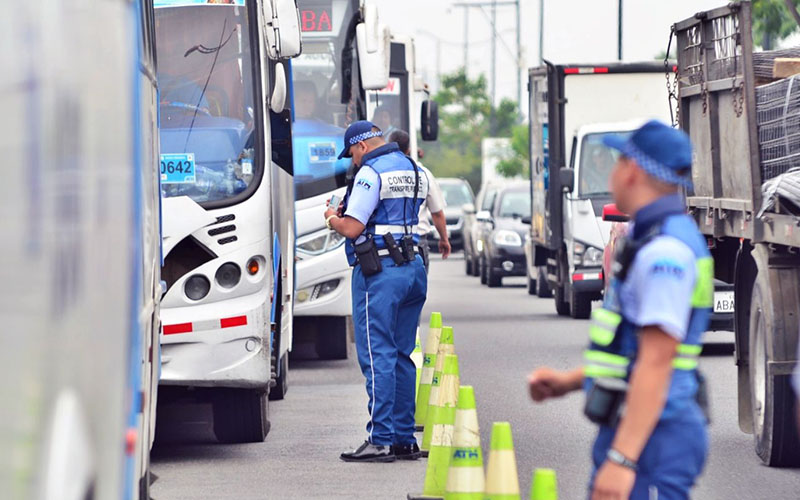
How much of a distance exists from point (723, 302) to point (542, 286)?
34.9 feet

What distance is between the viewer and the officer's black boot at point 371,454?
946 cm

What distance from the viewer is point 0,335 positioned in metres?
2.82

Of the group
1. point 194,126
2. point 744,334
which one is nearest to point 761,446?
point 744,334

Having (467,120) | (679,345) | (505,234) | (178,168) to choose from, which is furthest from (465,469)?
(467,120)

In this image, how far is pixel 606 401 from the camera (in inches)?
175

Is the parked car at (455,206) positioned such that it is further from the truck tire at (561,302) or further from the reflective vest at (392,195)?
the reflective vest at (392,195)

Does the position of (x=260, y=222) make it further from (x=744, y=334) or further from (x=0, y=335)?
(x=0, y=335)

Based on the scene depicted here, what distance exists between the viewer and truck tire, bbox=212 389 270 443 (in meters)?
10.2

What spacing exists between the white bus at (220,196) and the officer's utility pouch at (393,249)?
85 centimetres

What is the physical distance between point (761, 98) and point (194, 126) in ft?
10.9

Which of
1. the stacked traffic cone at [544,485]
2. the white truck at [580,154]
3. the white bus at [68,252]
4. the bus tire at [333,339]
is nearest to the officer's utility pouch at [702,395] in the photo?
the stacked traffic cone at [544,485]

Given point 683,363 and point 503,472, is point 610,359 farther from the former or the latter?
point 503,472

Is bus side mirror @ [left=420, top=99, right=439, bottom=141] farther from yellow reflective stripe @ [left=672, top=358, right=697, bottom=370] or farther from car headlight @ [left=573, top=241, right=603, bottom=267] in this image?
yellow reflective stripe @ [left=672, top=358, right=697, bottom=370]

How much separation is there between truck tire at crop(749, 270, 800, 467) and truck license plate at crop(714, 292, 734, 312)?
6031 millimetres
